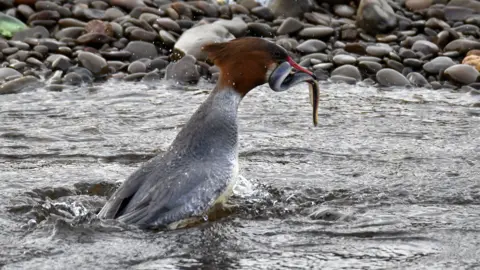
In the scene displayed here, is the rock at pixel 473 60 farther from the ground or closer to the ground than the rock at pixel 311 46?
closer to the ground

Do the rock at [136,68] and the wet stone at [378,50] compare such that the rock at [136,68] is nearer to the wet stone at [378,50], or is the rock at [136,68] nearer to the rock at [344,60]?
the rock at [344,60]

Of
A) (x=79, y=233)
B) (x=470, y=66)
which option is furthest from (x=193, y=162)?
(x=470, y=66)

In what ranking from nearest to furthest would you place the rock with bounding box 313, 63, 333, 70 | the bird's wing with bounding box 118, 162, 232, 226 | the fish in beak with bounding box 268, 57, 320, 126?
the bird's wing with bounding box 118, 162, 232, 226 → the fish in beak with bounding box 268, 57, 320, 126 → the rock with bounding box 313, 63, 333, 70

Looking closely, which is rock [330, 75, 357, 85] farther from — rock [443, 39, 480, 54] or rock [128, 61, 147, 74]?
rock [128, 61, 147, 74]

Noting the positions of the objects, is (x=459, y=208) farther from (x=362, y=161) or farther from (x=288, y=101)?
(x=288, y=101)

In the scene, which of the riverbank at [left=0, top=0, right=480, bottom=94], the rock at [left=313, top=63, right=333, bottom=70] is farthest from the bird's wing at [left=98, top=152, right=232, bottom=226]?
the rock at [left=313, top=63, right=333, bottom=70]

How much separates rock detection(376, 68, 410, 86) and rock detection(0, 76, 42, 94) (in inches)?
151

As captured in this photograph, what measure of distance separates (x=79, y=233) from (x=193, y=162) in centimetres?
91

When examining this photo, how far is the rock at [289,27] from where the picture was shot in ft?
38.7

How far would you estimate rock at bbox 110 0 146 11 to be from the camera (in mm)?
12414

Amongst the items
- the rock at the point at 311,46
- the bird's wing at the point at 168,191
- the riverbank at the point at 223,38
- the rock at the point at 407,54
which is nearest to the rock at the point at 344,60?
the riverbank at the point at 223,38

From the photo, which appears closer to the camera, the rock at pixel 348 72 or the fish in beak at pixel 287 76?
the fish in beak at pixel 287 76

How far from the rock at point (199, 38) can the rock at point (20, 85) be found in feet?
5.74

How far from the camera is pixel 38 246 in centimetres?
609
